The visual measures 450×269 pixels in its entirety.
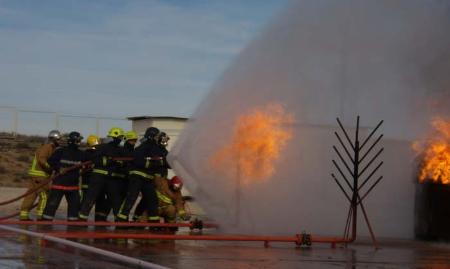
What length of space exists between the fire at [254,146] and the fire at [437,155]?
269cm

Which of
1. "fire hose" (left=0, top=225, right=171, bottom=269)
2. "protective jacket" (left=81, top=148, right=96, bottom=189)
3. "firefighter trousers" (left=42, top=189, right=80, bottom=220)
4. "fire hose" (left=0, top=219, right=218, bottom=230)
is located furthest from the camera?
"protective jacket" (left=81, top=148, right=96, bottom=189)

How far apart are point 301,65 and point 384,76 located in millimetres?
1781

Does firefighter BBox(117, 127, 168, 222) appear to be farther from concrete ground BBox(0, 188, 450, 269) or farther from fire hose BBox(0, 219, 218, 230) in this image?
concrete ground BBox(0, 188, 450, 269)

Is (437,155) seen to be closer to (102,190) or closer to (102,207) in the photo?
(102,190)

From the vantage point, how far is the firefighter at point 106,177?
14.9 m

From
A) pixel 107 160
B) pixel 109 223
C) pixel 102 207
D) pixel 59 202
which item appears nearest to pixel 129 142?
pixel 107 160

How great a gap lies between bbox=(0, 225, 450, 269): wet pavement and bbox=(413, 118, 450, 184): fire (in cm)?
155

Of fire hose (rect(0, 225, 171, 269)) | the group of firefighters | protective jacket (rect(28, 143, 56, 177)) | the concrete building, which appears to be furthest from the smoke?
the concrete building

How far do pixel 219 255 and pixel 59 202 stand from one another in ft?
18.7

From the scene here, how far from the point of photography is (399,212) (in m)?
14.9

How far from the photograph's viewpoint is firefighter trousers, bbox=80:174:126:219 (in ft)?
49.0

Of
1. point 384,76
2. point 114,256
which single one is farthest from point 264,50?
point 114,256

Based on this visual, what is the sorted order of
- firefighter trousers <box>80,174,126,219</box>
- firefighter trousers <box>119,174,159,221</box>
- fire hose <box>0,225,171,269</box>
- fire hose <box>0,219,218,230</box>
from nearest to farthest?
fire hose <box>0,225,171,269</box> < fire hose <box>0,219,218,230</box> < firefighter trousers <box>119,174,159,221</box> < firefighter trousers <box>80,174,126,219</box>

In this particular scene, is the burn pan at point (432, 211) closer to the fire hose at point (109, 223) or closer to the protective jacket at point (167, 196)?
the fire hose at point (109, 223)
